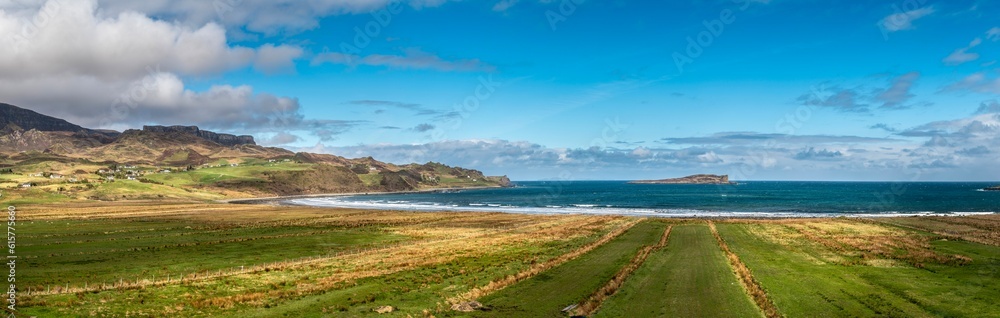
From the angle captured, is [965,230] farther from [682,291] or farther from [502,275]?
[502,275]

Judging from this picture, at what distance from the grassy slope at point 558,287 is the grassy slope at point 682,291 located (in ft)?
7.25

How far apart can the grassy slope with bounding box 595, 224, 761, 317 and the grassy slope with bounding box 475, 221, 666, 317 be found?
2209 mm

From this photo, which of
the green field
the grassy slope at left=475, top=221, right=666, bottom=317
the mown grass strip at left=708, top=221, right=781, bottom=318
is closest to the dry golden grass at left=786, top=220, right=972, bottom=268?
the green field

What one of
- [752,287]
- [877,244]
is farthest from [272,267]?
[877,244]

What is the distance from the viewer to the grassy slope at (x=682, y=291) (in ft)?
93.9

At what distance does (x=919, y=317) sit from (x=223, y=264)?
49838 millimetres

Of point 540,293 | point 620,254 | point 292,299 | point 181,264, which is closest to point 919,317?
point 540,293

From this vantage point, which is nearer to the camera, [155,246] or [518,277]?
[518,277]

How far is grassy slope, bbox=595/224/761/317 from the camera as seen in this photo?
2862 cm

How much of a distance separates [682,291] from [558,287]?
789 cm

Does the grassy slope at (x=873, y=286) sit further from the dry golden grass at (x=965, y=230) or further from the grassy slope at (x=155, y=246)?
the grassy slope at (x=155, y=246)

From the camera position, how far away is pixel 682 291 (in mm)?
33531

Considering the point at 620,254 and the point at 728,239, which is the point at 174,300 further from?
the point at 728,239

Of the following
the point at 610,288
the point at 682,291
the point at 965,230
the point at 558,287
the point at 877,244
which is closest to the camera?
the point at 682,291
